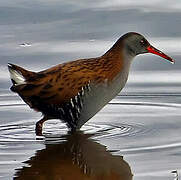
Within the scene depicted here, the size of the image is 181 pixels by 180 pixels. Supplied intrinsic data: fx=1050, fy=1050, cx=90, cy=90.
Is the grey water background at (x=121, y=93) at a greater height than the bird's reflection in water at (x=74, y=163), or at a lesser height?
greater

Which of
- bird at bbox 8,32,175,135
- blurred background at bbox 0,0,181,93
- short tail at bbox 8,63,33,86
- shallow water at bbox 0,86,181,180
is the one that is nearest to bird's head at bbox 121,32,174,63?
bird at bbox 8,32,175,135

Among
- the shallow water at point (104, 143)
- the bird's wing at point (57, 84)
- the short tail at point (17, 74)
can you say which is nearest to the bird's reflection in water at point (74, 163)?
the shallow water at point (104, 143)

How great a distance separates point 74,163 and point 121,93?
2.62 metres

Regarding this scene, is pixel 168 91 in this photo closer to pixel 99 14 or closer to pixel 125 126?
pixel 125 126

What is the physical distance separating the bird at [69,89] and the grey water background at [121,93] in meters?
0.20

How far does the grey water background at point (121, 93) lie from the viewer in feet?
30.8

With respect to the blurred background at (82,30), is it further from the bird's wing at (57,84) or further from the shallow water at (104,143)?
the bird's wing at (57,84)

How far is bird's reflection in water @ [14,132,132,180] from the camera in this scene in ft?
29.0

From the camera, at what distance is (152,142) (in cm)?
989

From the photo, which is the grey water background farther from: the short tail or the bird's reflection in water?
the short tail

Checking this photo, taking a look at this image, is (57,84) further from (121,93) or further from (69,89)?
(121,93)

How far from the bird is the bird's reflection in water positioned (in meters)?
0.35

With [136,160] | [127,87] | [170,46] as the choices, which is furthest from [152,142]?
[170,46]

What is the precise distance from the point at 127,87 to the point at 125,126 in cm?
146
